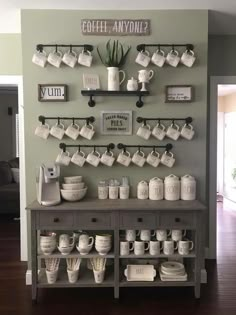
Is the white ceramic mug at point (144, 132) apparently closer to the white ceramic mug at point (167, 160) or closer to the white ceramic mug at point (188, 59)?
the white ceramic mug at point (167, 160)

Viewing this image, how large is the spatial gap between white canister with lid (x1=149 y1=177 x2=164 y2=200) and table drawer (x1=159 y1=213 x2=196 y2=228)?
0.25m

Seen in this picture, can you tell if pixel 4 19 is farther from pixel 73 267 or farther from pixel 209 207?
pixel 209 207

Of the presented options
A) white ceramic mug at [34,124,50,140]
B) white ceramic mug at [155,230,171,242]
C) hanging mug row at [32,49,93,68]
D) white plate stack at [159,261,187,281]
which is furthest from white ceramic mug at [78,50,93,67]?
white plate stack at [159,261,187,281]

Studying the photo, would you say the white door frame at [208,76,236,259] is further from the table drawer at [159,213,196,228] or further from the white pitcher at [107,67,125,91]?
the white pitcher at [107,67,125,91]

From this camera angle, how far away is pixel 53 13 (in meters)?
3.03

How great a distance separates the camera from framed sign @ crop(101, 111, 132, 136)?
3080mm

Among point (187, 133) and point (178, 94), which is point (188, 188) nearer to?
point (187, 133)

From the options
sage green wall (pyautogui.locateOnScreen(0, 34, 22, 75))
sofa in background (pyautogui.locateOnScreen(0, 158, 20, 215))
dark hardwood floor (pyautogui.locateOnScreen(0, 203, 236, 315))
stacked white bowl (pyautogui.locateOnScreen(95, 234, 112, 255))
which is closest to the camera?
dark hardwood floor (pyautogui.locateOnScreen(0, 203, 236, 315))

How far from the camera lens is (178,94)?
307 centimetres

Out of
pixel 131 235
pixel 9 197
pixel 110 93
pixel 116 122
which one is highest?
pixel 110 93

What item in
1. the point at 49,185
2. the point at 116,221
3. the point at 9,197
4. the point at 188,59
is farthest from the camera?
the point at 9,197

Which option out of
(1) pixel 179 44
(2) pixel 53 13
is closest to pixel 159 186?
(1) pixel 179 44

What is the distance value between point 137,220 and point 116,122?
877mm

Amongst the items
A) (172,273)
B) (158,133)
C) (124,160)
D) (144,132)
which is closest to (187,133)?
(158,133)
